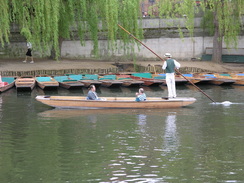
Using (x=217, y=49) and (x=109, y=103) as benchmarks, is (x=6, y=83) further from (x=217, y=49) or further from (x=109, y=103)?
(x=217, y=49)

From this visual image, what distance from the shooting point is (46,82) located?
25641 mm

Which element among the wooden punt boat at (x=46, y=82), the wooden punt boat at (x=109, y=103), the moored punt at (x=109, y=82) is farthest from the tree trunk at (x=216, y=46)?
the wooden punt boat at (x=109, y=103)

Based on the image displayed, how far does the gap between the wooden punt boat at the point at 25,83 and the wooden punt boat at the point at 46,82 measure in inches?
11.9

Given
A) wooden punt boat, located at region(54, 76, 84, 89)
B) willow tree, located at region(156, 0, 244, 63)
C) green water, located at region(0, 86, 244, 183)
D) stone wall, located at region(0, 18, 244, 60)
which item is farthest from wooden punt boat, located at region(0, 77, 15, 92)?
willow tree, located at region(156, 0, 244, 63)

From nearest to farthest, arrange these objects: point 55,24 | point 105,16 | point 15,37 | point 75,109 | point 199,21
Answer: point 75,109 < point 55,24 < point 105,16 < point 15,37 < point 199,21

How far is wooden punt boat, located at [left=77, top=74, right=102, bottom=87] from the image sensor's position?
26388 millimetres

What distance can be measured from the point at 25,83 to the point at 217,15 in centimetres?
1240

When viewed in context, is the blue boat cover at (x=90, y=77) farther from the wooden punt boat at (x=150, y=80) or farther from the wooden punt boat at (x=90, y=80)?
the wooden punt boat at (x=150, y=80)

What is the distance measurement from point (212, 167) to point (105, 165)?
7.47 ft

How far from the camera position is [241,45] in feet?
112

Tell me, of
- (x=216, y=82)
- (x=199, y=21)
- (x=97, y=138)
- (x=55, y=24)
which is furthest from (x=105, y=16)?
(x=97, y=138)

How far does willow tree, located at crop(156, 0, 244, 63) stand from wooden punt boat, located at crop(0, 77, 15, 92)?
35.1ft

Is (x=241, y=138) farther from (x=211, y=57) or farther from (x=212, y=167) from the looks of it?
(x=211, y=57)

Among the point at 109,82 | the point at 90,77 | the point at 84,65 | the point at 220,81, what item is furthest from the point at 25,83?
the point at 220,81
